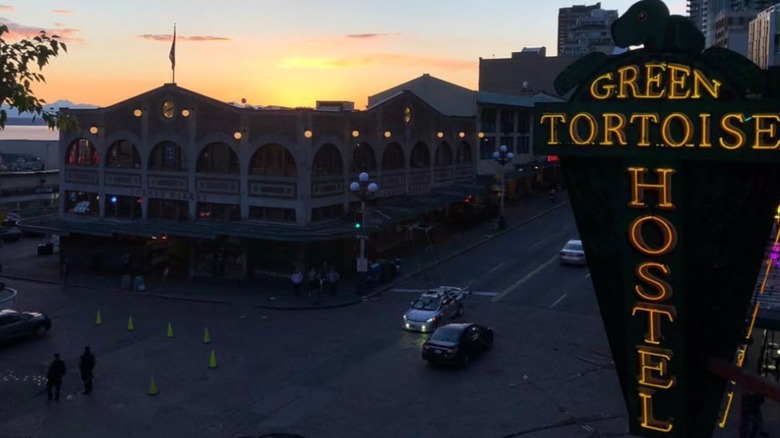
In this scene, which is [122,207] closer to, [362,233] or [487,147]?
[362,233]

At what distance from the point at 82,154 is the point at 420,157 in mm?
A: 23157

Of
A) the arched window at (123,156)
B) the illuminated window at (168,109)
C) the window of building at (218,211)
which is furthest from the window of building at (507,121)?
the arched window at (123,156)

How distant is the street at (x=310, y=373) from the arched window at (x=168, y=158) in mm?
8483

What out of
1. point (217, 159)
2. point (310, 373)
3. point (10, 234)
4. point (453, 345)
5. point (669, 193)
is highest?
point (217, 159)

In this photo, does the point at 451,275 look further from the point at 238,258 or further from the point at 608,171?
the point at 608,171

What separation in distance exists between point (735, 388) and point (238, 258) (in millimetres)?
27062

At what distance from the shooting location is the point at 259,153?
4059cm

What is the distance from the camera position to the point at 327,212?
137 ft

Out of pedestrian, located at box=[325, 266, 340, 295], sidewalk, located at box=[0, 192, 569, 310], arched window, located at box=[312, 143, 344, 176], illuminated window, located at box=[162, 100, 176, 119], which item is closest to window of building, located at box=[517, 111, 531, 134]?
sidewalk, located at box=[0, 192, 569, 310]

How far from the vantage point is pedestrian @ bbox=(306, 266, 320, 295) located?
118ft

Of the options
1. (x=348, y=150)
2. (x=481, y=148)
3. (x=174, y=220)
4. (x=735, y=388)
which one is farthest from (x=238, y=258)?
(x=481, y=148)

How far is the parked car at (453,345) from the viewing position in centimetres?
2530

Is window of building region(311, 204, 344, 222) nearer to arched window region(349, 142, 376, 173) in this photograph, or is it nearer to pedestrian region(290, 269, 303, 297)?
arched window region(349, 142, 376, 173)

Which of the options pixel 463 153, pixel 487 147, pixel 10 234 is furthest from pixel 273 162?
pixel 487 147
